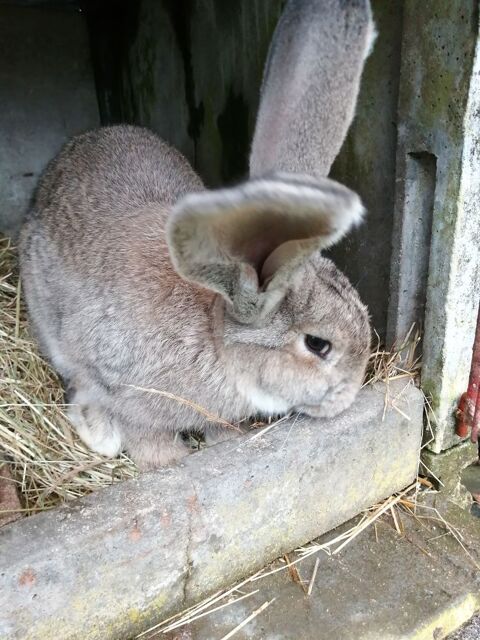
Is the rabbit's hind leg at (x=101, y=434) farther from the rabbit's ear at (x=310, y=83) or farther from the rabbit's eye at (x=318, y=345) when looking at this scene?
the rabbit's ear at (x=310, y=83)

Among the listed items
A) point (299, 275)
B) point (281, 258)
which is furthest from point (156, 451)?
point (281, 258)

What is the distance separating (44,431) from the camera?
233 cm

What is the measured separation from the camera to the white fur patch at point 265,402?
2.05 meters

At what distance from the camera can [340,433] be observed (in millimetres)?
2096

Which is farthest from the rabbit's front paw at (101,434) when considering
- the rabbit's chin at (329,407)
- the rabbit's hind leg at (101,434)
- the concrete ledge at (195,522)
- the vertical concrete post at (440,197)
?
the vertical concrete post at (440,197)

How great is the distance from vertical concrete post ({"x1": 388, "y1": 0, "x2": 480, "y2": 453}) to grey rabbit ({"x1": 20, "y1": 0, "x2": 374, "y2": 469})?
0.21m

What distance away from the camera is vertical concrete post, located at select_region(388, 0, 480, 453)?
202 centimetres

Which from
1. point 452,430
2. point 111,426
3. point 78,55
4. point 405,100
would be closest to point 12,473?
point 111,426

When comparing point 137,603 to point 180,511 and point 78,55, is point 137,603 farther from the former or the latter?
point 78,55

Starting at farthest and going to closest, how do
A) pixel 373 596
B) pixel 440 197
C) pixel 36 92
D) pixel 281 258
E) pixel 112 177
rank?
pixel 36 92
pixel 112 177
pixel 440 197
pixel 373 596
pixel 281 258

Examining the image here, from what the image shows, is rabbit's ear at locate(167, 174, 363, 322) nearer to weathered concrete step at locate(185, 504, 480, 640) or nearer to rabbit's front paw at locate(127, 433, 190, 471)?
rabbit's front paw at locate(127, 433, 190, 471)

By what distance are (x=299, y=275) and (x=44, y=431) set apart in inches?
44.2

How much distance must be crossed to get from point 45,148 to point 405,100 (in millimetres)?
3017

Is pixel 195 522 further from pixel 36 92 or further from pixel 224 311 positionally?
pixel 36 92
